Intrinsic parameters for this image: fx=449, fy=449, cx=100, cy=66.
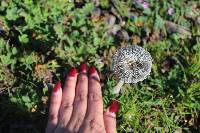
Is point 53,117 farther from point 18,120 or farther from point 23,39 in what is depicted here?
point 23,39

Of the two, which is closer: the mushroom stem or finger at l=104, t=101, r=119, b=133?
finger at l=104, t=101, r=119, b=133

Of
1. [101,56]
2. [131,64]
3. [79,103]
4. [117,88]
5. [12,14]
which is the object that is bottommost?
[79,103]

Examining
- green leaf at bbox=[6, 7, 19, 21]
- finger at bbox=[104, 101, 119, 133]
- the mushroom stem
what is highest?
green leaf at bbox=[6, 7, 19, 21]

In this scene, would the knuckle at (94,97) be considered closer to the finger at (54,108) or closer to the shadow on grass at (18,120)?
the finger at (54,108)

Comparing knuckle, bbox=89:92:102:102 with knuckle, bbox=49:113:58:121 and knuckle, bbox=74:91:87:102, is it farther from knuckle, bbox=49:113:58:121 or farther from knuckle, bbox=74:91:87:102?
knuckle, bbox=49:113:58:121

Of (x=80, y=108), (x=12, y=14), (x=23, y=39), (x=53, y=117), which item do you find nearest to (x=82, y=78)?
(x=80, y=108)

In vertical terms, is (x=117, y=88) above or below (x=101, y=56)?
below

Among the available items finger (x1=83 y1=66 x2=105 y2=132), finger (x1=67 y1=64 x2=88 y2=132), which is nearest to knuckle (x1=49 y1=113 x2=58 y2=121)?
finger (x1=67 y1=64 x2=88 y2=132)

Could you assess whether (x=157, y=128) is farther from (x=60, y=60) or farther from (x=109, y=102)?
(x=60, y=60)
